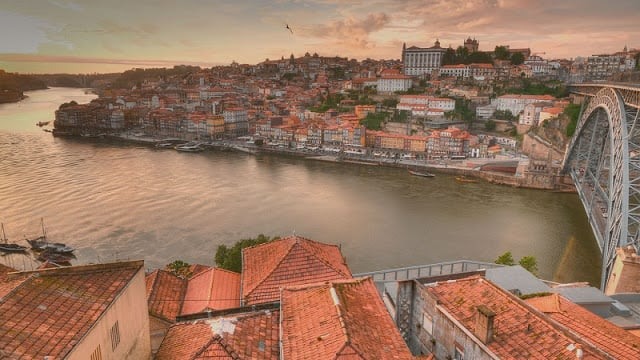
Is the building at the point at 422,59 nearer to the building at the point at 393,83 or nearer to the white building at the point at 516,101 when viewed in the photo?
the building at the point at 393,83

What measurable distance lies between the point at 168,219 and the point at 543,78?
44651 mm

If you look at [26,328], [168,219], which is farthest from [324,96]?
[26,328]

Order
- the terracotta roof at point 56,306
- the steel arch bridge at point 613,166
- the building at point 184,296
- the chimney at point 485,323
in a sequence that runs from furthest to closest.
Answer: the steel arch bridge at point 613,166
the building at point 184,296
the chimney at point 485,323
the terracotta roof at point 56,306

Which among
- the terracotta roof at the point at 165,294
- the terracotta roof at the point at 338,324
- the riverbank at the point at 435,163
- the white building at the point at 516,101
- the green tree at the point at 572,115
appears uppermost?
the white building at the point at 516,101

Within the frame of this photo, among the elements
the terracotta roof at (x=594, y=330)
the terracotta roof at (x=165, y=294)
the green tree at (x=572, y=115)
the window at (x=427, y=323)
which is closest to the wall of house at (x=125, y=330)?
the terracotta roof at (x=165, y=294)

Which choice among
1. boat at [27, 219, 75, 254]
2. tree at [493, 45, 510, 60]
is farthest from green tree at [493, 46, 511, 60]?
boat at [27, 219, 75, 254]

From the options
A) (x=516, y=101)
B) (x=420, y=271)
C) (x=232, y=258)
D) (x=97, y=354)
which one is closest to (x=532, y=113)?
(x=516, y=101)

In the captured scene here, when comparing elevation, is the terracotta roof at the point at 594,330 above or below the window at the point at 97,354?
below

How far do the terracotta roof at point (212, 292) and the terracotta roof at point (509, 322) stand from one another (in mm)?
3623

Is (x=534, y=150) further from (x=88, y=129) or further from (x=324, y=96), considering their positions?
(x=88, y=129)

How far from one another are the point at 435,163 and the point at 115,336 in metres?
29.7

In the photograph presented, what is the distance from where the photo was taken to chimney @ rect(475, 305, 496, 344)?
13.6ft

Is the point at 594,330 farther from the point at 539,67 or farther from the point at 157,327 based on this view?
the point at 539,67

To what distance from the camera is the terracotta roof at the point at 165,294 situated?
691 cm
